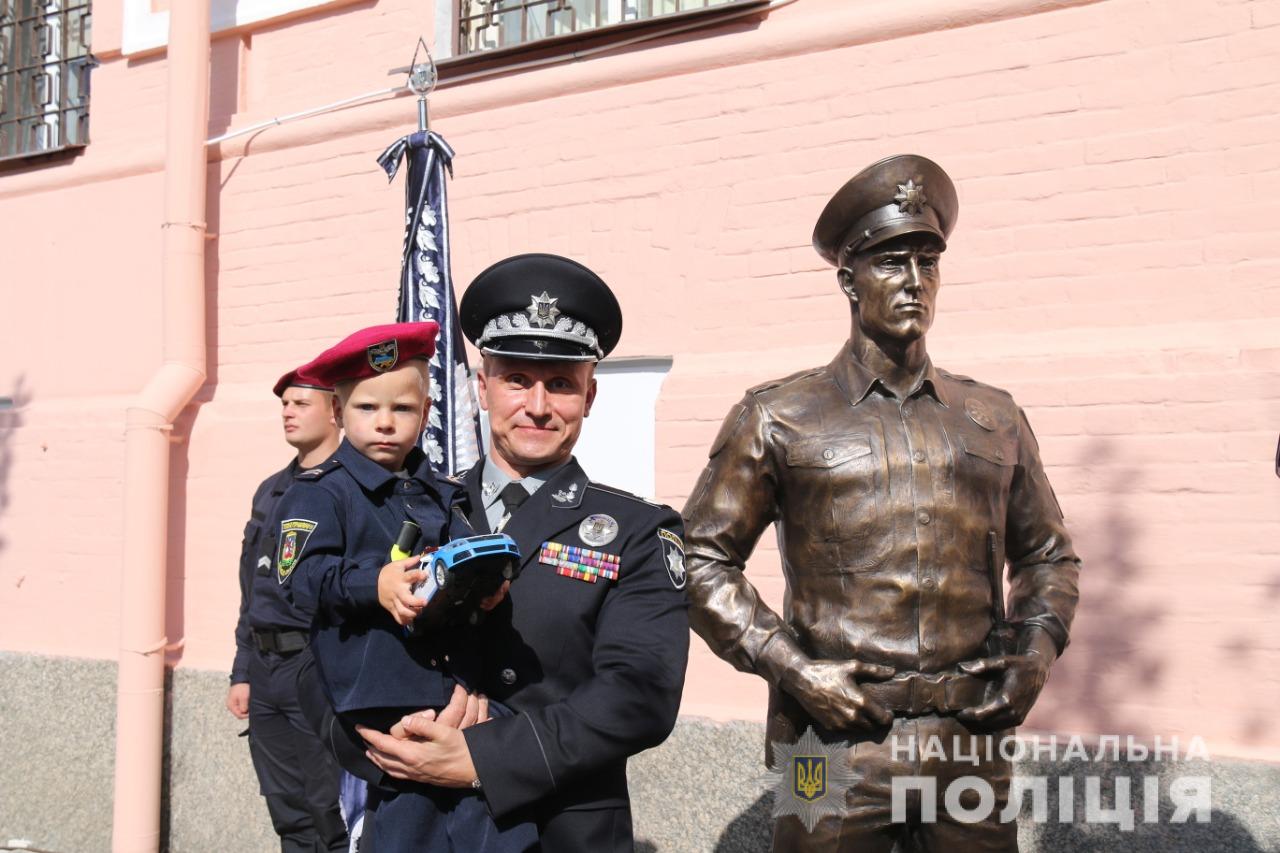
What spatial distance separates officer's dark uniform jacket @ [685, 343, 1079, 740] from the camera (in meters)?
2.65

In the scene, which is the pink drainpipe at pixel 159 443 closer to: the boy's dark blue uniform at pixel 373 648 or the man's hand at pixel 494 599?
the boy's dark blue uniform at pixel 373 648

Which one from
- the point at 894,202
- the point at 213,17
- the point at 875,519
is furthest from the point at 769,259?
the point at 213,17

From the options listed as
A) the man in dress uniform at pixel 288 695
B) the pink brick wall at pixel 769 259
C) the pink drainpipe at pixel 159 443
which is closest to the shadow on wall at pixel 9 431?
the pink brick wall at pixel 769 259

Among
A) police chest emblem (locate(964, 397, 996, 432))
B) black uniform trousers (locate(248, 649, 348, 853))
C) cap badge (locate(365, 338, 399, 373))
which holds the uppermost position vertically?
cap badge (locate(365, 338, 399, 373))

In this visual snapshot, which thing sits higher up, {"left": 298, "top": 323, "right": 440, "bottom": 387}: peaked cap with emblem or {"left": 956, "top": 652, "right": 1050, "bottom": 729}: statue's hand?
{"left": 298, "top": 323, "right": 440, "bottom": 387}: peaked cap with emblem

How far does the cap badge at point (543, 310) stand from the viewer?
2.28 m

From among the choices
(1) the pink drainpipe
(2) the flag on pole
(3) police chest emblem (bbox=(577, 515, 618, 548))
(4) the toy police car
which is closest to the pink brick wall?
(1) the pink drainpipe

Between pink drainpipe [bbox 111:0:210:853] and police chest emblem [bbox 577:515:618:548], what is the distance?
4311 millimetres

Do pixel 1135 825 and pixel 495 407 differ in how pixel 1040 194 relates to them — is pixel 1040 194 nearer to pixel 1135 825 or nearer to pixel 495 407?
pixel 1135 825

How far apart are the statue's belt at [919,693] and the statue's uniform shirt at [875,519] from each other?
0.04m

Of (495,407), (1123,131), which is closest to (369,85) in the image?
(1123,131)

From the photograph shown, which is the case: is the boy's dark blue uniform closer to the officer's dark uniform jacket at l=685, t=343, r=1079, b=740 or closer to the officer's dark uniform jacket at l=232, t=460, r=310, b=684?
the officer's dark uniform jacket at l=685, t=343, r=1079, b=740

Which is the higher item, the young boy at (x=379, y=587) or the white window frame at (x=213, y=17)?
the white window frame at (x=213, y=17)

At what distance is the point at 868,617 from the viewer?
8.71 ft
